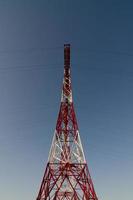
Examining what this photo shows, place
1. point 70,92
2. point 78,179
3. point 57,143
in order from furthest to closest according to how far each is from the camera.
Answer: point 70,92, point 57,143, point 78,179

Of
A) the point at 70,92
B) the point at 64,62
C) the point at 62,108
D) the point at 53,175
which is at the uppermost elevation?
the point at 64,62

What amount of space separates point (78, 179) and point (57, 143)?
5.28 meters

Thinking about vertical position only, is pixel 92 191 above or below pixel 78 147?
below

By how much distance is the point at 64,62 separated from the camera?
39500 millimetres

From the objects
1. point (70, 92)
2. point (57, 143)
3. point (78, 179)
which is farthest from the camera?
point (70, 92)

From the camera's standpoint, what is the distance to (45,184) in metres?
34.3

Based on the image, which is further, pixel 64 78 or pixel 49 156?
pixel 64 78

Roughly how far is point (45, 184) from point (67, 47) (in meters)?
18.4

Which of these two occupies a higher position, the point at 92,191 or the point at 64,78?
the point at 64,78

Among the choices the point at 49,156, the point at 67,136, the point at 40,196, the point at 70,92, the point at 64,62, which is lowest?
the point at 40,196

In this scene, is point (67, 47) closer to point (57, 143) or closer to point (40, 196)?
point (57, 143)

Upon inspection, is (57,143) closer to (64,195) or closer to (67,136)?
(67,136)

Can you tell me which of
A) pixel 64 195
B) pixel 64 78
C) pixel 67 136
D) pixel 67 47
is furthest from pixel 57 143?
pixel 67 47

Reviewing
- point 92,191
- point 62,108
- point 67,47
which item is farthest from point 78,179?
point 67,47
